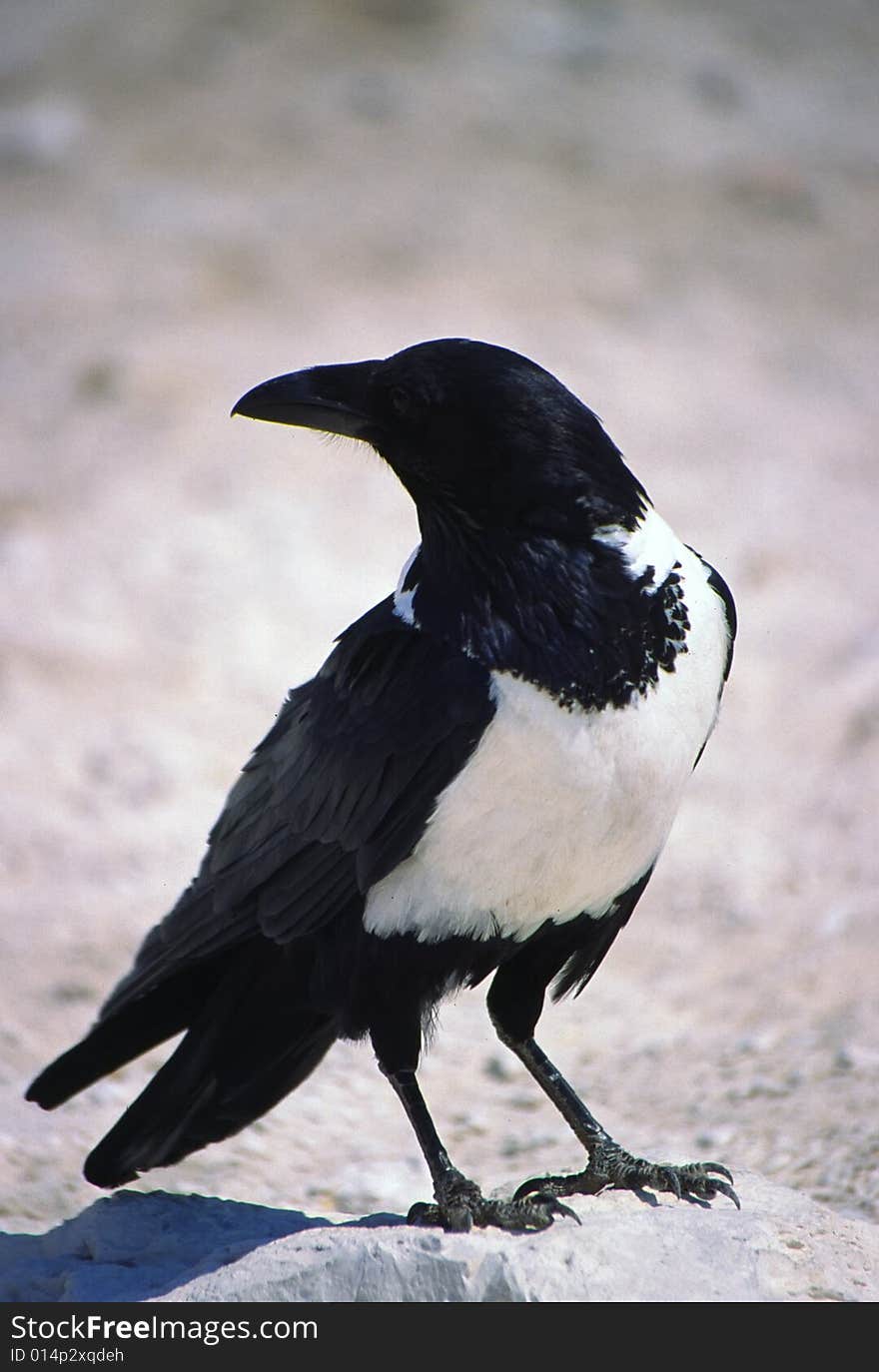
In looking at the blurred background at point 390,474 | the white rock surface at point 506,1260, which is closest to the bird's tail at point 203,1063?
the white rock surface at point 506,1260

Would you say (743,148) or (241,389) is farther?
(743,148)

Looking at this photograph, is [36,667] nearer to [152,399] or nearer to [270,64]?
[152,399]

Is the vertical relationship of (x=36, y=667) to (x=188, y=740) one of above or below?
above

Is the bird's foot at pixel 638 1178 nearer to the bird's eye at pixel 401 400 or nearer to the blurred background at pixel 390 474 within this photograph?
the blurred background at pixel 390 474

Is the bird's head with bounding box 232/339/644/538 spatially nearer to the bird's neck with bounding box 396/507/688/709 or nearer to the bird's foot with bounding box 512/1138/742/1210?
the bird's neck with bounding box 396/507/688/709

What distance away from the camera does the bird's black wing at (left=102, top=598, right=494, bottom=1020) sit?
386 cm

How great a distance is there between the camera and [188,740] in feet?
25.8

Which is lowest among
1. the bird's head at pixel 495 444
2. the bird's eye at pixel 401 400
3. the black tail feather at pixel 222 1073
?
the black tail feather at pixel 222 1073

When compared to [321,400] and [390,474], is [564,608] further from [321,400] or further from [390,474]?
[390,474]

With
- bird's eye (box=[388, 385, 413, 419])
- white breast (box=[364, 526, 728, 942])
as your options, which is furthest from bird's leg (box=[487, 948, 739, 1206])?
bird's eye (box=[388, 385, 413, 419])

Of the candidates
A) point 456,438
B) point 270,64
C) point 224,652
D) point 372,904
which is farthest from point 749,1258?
point 270,64

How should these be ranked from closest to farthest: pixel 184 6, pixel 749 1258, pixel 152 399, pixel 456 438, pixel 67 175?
pixel 749 1258
pixel 456 438
pixel 152 399
pixel 67 175
pixel 184 6

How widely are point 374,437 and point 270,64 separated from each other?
10962 mm

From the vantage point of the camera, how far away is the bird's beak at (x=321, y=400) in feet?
13.6
